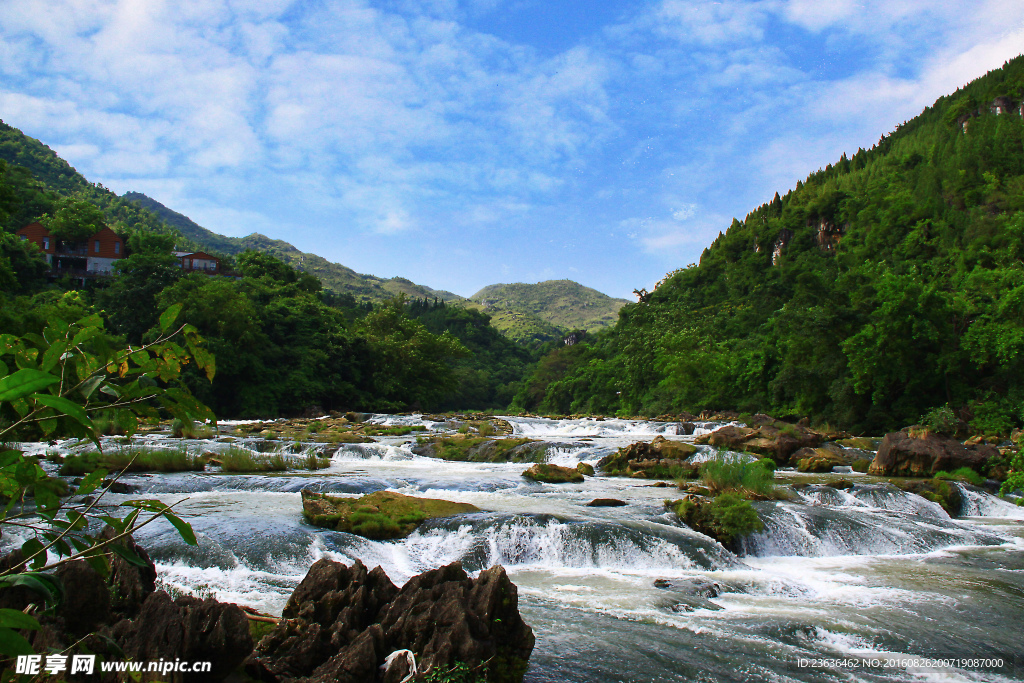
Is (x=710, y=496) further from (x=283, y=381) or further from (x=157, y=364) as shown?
(x=283, y=381)

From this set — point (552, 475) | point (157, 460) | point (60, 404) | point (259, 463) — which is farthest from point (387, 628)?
point (157, 460)

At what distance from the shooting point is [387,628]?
515 centimetres

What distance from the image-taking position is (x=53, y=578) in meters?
1.69

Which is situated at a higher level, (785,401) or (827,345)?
(827,345)

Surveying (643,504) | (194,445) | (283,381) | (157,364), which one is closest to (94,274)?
(283,381)

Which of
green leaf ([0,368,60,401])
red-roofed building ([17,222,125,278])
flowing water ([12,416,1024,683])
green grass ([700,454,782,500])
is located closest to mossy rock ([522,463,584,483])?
flowing water ([12,416,1024,683])

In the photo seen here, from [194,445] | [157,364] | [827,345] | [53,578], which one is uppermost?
[827,345]

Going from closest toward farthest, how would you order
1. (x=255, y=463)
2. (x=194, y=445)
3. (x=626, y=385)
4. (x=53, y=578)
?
(x=53, y=578), (x=255, y=463), (x=194, y=445), (x=626, y=385)

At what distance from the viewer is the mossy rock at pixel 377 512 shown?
10.1 m

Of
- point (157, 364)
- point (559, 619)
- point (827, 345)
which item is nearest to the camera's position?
point (157, 364)

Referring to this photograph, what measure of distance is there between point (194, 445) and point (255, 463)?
5.17 meters

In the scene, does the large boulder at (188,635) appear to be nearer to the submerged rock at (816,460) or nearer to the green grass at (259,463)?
the green grass at (259,463)

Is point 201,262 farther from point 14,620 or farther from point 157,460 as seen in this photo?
point 14,620

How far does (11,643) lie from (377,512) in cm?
994
